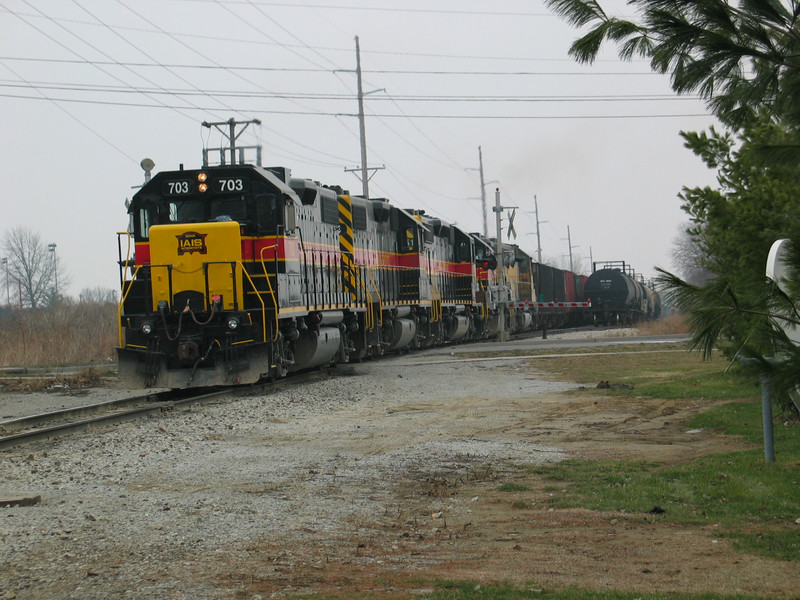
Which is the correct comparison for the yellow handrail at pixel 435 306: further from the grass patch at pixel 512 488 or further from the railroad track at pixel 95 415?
the grass patch at pixel 512 488

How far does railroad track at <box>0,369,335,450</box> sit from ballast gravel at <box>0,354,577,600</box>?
35 cm

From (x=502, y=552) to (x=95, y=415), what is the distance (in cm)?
961

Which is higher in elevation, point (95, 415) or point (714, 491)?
point (95, 415)

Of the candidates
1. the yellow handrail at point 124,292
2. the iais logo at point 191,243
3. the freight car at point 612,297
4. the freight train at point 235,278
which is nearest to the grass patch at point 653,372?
the freight train at point 235,278

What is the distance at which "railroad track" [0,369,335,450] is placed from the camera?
10.9m

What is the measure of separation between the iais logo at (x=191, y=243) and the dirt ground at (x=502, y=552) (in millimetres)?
8615

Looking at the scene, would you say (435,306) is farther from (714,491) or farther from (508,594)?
(508,594)

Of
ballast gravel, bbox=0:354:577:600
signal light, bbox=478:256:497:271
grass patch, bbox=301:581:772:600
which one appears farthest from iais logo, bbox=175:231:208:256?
signal light, bbox=478:256:497:271

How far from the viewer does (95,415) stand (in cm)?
1367

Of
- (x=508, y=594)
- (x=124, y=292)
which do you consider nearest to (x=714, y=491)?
(x=508, y=594)

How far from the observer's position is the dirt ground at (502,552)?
486cm

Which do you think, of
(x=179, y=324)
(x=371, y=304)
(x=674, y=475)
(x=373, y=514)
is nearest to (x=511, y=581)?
(x=373, y=514)

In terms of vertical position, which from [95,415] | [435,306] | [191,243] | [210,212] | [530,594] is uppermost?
[210,212]

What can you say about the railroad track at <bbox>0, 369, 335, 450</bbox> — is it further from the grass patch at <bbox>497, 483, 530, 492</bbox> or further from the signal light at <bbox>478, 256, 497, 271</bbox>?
the signal light at <bbox>478, 256, 497, 271</bbox>
